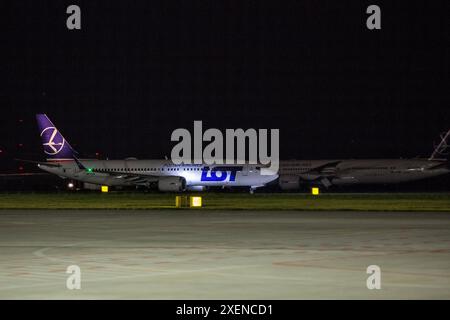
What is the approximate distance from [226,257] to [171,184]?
74.0 m

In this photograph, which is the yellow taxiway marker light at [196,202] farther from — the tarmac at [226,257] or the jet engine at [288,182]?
the jet engine at [288,182]

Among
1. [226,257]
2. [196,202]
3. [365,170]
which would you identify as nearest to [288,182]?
[365,170]

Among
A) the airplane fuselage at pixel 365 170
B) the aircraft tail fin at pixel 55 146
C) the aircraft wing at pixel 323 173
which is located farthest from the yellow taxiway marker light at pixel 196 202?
the aircraft tail fin at pixel 55 146

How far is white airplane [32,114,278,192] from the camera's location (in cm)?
10425

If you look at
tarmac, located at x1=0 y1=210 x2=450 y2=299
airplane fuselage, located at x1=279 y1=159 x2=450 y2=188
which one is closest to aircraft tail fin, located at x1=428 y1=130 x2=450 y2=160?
airplane fuselage, located at x1=279 y1=159 x2=450 y2=188

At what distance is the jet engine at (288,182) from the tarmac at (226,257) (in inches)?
2392

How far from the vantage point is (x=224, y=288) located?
19.5m

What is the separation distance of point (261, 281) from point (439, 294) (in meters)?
4.38

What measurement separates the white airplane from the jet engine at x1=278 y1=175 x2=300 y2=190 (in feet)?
10.0

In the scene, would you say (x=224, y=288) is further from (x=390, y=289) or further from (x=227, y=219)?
(x=227, y=219)

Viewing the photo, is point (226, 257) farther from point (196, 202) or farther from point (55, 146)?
point (55, 146)

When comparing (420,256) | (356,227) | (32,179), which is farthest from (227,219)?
(32,179)

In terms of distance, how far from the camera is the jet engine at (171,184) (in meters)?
101

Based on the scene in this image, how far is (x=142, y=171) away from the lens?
362ft
